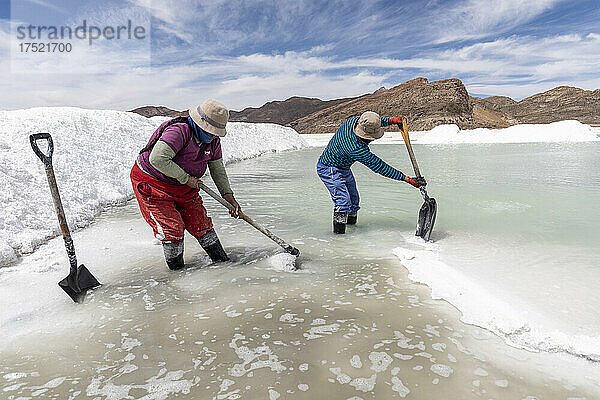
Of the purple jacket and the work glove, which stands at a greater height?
the purple jacket

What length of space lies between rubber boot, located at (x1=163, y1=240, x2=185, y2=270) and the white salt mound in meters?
0.67

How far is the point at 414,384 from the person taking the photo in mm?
1617

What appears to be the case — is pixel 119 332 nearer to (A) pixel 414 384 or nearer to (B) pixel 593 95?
(A) pixel 414 384

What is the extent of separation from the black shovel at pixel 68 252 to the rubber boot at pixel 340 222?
7.04 ft

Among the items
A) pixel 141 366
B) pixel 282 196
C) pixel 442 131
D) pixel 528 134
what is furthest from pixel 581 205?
pixel 442 131

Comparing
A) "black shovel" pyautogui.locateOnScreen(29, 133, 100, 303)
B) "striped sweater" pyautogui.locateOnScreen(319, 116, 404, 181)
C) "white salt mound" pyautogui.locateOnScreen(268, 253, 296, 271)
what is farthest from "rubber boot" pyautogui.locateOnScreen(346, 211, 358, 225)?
"black shovel" pyautogui.locateOnScreen(29, 133, 100, 303)

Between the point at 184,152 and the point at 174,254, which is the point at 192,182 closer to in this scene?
the point at 184,152

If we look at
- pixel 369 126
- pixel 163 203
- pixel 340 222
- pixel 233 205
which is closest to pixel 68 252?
pixel 163 203

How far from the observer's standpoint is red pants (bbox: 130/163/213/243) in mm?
2656

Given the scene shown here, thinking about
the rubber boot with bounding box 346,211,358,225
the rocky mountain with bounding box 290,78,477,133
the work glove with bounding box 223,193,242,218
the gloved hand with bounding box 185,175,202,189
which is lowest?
the rubber boot with bounding box 346,211,358,225

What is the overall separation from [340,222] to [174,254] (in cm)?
168

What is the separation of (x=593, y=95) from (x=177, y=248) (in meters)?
92.8

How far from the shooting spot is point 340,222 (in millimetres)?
3898

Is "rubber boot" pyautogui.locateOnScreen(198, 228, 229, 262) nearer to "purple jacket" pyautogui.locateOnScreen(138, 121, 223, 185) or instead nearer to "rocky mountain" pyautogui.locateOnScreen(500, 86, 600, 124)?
"purple jacket" pyautogui.locateOnScreen(138, 121, 223, 185)
